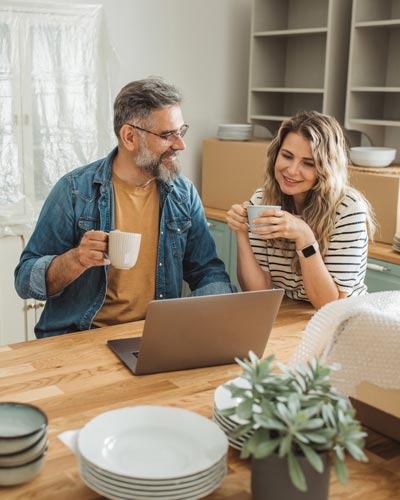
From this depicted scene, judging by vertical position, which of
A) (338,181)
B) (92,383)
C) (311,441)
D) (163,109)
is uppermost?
(163,109)

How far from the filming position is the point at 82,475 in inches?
43.9

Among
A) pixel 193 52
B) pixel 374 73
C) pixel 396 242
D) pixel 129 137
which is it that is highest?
pixel 193 52

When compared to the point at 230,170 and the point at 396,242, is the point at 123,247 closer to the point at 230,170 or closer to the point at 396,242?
the point at 396,242

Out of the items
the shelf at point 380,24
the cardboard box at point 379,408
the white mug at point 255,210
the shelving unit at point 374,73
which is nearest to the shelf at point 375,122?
the shelving unit at point 374,73

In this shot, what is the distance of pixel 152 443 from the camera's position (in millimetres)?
1189

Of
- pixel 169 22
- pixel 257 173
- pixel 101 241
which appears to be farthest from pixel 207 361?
pixel 169 22

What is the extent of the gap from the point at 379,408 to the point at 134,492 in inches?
20.7

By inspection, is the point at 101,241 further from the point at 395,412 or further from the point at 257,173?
the point at 257,173

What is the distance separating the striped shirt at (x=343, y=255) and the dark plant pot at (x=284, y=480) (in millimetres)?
1200

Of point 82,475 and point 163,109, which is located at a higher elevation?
point 163,109

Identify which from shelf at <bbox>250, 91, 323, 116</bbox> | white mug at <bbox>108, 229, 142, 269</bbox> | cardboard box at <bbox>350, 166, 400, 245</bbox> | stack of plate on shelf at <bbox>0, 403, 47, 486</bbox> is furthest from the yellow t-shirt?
shelf at <bbox>250, 91, 323, 116</bbox>

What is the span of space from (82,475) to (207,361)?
0.61 metres

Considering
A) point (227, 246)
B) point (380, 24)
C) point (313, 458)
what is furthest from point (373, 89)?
point (313, 458)

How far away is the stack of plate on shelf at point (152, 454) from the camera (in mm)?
1058
